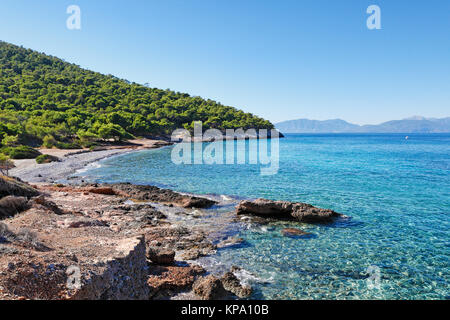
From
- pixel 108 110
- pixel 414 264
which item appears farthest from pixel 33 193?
pixel 108 110

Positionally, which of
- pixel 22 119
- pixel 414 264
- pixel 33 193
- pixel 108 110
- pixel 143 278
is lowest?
pixel 414 264

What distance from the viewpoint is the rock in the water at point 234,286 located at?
9773 millimetres

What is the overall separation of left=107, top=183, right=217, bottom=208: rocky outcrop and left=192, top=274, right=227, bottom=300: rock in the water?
455 inches

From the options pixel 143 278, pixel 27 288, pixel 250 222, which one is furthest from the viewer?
pixel 250 222

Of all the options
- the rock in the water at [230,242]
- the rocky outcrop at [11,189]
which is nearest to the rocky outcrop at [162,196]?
the rock in the water at [230,242]

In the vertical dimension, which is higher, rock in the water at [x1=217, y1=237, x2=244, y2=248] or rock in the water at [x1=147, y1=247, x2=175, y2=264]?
rock in the water at [x1=147, y1=247, x2=175, y2=264]

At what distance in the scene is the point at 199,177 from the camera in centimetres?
3484

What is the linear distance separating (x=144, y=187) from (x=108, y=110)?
86211 mm

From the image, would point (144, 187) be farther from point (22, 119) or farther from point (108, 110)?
point (108, 110)

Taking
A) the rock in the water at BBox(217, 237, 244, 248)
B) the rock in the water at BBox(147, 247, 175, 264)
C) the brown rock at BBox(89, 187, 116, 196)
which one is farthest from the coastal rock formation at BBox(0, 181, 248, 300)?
the brown rock at BBox(89, 187, 116, 196)

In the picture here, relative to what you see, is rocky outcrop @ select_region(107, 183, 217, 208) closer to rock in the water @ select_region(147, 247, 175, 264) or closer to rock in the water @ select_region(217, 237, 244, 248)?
rock in the water @ select_region(217, 237, 244, 248)

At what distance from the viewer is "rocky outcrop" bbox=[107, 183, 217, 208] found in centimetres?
2135

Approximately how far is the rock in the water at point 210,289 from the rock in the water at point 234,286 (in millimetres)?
441

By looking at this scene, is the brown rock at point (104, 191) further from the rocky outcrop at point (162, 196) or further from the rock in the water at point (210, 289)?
the rock in the water at point (210, 289)
